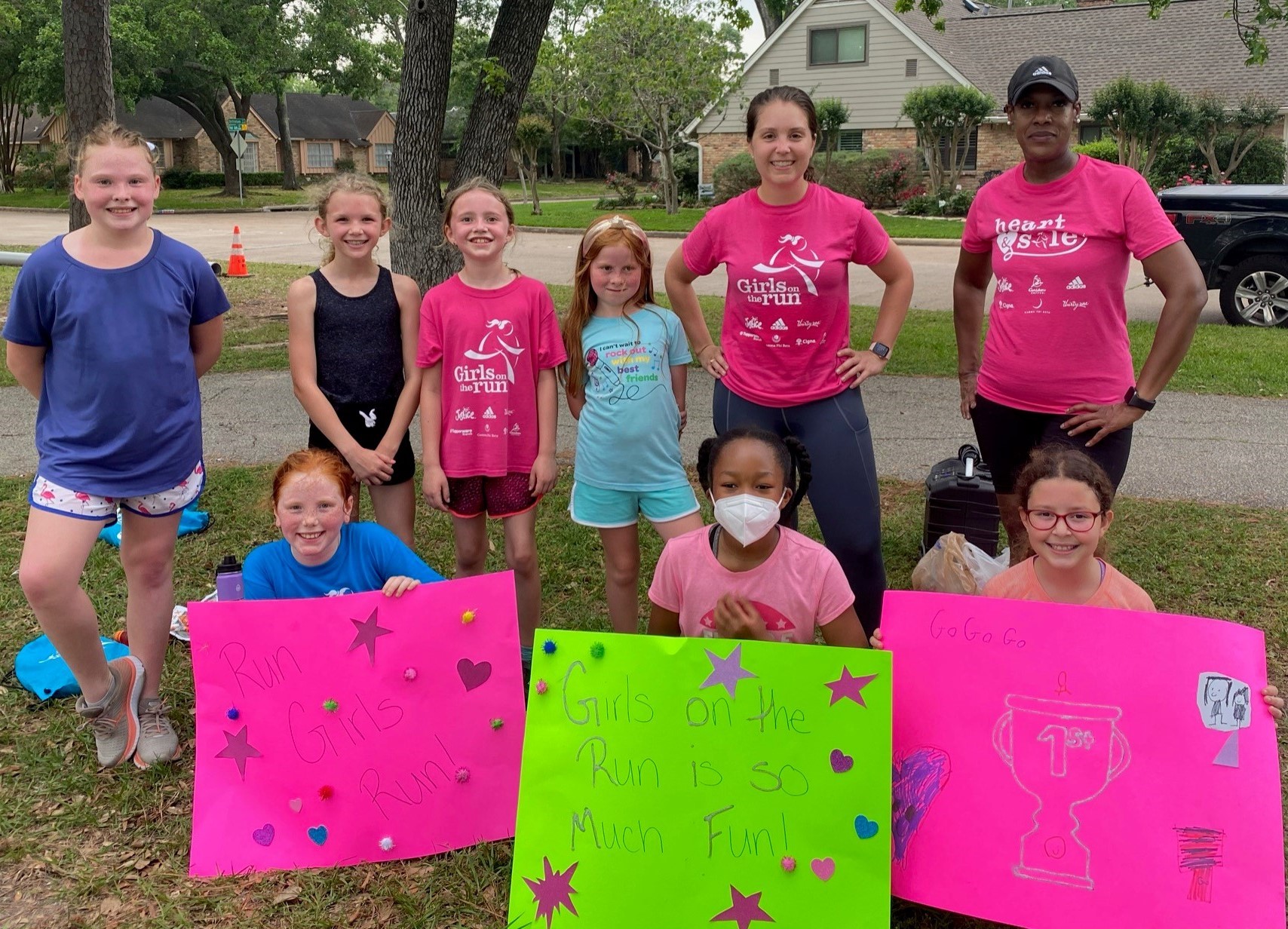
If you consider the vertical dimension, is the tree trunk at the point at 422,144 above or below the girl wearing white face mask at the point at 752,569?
above

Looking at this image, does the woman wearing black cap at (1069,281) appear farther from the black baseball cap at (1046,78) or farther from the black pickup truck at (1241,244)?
the black pickup truck at (1241,244)

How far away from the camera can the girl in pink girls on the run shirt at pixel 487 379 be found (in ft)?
11.8

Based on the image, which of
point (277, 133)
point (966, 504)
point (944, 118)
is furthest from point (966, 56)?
point (277, 133)

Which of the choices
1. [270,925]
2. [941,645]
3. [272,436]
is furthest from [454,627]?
[272,436]

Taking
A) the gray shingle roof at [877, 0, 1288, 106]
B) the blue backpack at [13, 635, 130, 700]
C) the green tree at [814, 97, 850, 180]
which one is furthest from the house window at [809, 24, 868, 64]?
the blue backpack at [13, 635, 130, 700]

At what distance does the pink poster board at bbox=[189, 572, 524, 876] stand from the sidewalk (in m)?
4.09

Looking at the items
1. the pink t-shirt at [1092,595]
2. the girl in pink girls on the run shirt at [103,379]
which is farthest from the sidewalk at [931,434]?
the girl in pink girls on the run shirt at [103,379]

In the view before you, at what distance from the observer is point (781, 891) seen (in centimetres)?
246

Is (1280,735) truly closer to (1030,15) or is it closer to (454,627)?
(454,627)

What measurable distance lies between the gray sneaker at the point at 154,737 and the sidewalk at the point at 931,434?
3.75 metres

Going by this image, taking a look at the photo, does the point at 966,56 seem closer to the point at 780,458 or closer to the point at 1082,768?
the point at 780,458

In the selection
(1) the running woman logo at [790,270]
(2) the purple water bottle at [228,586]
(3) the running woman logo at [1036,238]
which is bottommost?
(2) the purple water bottle at [228,586]

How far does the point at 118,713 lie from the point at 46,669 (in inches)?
30.4

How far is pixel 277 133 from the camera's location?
208ft
